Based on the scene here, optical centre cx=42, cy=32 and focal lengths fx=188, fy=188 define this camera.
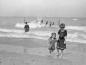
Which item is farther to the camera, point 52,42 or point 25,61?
point 52,42

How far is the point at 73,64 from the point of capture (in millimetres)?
8289

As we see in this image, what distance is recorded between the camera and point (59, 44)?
31.2ft

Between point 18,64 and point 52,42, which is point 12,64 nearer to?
point 18,64

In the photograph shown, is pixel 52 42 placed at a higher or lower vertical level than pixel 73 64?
higher

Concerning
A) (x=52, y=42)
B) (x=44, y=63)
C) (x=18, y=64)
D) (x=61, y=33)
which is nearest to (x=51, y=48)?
(x=52, y=42)

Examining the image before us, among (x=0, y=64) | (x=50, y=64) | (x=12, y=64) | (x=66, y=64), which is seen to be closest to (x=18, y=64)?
(x=12, y=64)

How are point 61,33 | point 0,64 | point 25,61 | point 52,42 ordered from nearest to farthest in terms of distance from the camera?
point 0,64 → point 25,61 → point 61,33 → point 52,42

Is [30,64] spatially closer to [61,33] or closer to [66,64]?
[66,64]

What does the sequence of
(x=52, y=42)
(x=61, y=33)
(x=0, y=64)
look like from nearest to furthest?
(x=0, y=64), (x=61, y=33), (x=52, y=42)

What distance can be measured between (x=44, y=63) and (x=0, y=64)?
191cm

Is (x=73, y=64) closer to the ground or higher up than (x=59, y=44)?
closer to the ground

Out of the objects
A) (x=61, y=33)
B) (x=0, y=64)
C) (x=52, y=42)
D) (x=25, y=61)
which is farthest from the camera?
(x=52, y=42)

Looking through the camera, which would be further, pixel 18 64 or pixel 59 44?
pixel 59 44

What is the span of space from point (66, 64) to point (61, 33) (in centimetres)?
180
